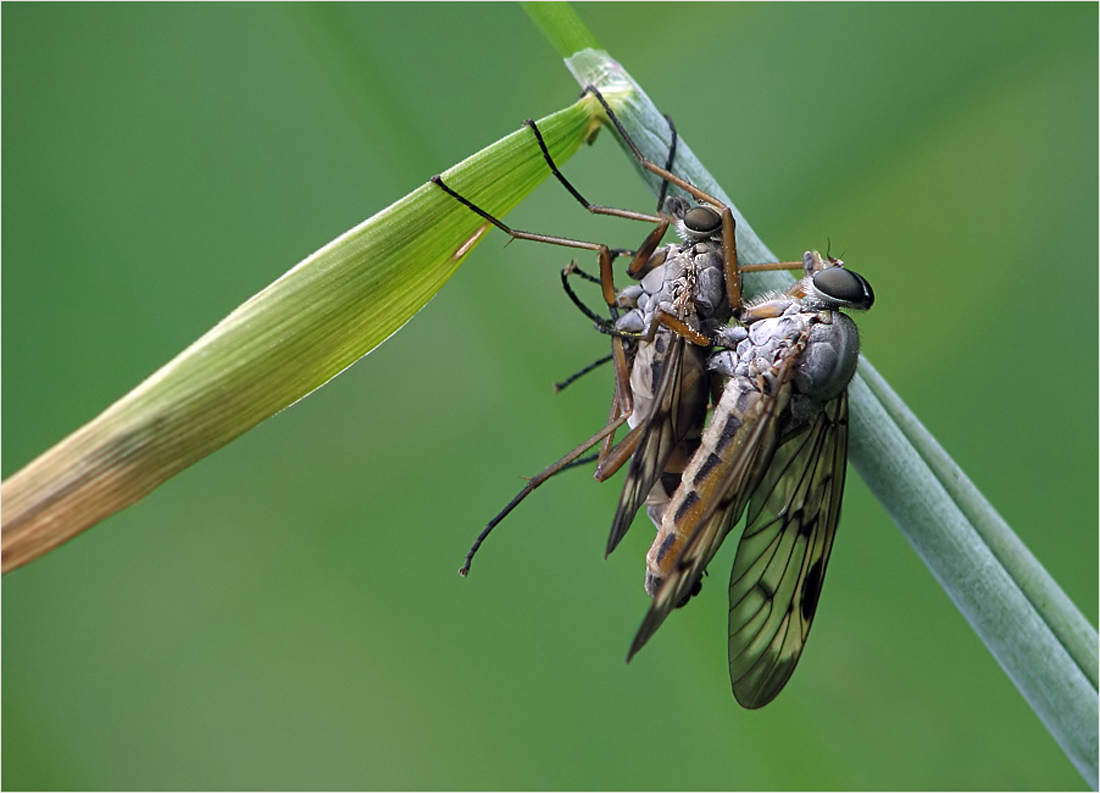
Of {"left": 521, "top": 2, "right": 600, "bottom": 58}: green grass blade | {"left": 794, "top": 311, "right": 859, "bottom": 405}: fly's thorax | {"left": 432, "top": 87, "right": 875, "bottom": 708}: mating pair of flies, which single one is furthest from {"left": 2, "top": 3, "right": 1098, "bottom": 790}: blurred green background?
{"left": 521, "top": 2, "right": 600, "bottom": 58}: green grass blade

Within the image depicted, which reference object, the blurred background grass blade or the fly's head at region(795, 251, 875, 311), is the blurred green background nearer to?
the fly's head at region(795, 251, 875, 311)

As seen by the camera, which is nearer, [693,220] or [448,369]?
[693,220]

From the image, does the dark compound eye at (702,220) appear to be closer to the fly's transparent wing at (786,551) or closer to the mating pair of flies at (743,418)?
the mating pair of flies at (743,418)

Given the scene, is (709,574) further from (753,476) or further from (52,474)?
(52,474)

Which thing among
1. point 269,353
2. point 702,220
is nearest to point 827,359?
point 702,220

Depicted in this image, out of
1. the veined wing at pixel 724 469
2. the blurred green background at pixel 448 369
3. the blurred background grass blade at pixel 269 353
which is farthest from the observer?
the blurred green background at pixel 448 369

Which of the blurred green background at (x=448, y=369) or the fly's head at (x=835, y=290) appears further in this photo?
the blurred green background at (x=448, y=369)

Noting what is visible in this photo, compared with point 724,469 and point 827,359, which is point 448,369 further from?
point 827,359

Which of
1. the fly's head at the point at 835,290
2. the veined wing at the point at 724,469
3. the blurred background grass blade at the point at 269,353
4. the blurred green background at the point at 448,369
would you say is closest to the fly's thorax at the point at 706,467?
the veined wing at the point at 724,469
